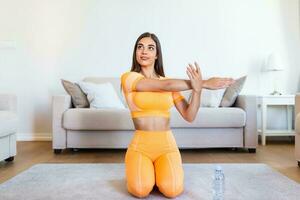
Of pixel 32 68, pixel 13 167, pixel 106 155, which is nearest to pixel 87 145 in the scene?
pixel 106 155

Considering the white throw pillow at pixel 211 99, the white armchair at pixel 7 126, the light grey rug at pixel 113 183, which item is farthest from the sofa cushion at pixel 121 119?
the light grey rug at pixel 113 183

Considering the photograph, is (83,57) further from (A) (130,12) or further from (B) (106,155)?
(B) (106,155)

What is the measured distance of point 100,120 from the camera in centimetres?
323

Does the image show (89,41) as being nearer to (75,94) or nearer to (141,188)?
(75,94)

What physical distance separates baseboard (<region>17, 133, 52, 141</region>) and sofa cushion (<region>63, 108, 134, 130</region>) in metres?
1.12

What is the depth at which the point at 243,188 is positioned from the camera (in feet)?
6.38

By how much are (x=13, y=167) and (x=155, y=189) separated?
1.27 metres

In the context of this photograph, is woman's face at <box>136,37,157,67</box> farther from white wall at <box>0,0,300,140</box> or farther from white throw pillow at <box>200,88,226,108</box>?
white wall at <box>0,0,300,140</box>

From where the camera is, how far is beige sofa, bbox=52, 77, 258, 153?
10.6ft

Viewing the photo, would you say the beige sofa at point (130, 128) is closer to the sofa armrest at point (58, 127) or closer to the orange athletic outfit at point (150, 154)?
the sofa armrest at point (58, 127)

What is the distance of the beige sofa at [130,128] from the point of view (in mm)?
3232

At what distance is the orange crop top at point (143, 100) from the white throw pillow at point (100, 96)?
1.73 meters

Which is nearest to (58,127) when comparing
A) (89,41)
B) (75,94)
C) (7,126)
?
(75,94)

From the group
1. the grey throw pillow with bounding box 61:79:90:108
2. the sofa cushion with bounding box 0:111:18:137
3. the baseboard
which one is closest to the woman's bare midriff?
the sofa cushion with bounding box 0:111:18:137
